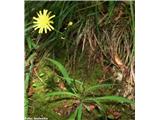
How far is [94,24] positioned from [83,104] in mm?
341

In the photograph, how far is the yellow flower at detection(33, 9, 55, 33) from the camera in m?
2.38

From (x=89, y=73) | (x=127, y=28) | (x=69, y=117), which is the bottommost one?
(x=69, y=117)

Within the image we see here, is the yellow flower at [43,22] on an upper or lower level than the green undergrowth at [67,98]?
upper

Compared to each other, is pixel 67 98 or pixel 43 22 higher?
pixel 43 22

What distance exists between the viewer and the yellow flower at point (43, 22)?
2381 mm

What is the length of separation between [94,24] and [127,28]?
0.14 m

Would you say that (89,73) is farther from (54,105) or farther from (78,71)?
(54,105)

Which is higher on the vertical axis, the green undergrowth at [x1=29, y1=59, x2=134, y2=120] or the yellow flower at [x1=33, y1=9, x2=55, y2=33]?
the yellow flower at [x1=33, y1=9, x2=55, y2=33]

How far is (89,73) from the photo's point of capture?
7.79ft

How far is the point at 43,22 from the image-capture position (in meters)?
2.38

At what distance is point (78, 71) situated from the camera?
93.4 inches
